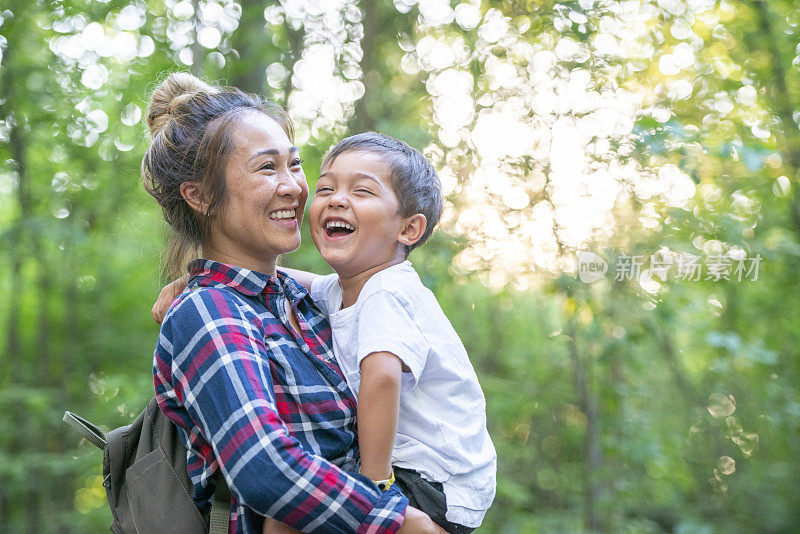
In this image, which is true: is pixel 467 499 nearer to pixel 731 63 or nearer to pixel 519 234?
pixel 519 234

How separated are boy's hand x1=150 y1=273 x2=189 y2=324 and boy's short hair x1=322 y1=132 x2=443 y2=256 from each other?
45cm

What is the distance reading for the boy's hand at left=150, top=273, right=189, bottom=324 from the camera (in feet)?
5.41


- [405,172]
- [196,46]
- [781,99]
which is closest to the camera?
[405,172]

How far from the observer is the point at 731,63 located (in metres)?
4.40

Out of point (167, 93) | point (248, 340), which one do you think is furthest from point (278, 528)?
point (167, 93)

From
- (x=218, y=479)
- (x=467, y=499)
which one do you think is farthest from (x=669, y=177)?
(x=218, y=479)

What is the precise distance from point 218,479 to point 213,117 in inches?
30.7

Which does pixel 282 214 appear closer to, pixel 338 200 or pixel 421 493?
pixel 338 200

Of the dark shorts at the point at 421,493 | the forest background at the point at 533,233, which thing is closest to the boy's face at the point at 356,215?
the dark shorts at the point at 421,493

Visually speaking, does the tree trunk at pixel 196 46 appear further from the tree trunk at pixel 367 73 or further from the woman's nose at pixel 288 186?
the woman's nose at pixel 288 186

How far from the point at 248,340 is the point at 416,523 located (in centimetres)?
47

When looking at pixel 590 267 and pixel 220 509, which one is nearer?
pixel 220 509

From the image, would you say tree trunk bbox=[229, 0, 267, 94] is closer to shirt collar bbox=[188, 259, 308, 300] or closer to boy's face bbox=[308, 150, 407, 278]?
boy's face bbox=[308, 150, 407, 278]

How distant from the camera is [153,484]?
52.2 inches
